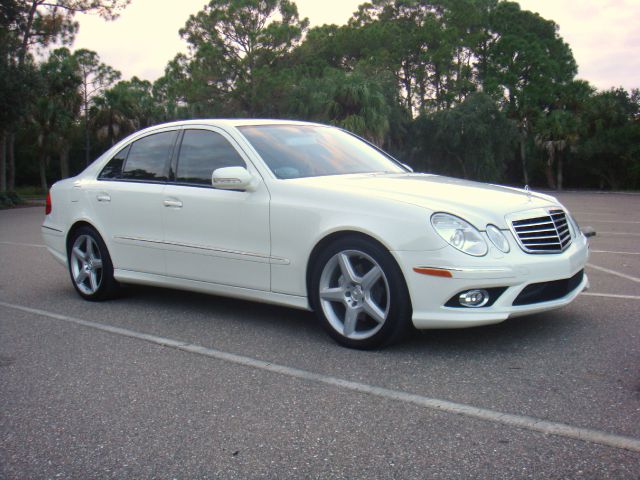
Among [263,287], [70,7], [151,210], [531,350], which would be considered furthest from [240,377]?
[70,7]

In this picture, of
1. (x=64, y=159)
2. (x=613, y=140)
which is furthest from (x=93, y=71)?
(x=613, y=140)

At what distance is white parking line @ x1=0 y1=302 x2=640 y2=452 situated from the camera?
3.20 metres

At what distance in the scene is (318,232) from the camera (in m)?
4.92

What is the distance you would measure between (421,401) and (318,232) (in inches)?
60.1

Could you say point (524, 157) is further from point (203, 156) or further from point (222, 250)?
point (222, 250)

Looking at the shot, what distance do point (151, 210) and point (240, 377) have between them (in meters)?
2.25

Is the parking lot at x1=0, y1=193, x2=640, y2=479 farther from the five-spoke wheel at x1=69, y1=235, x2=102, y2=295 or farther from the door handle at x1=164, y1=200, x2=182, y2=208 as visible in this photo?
the door handle at x1=164, y1=200, x2=182, y2=208

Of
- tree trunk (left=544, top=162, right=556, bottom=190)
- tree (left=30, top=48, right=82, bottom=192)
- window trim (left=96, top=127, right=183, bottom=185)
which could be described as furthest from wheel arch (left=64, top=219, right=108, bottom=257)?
tree trunk (left=544, top=162, right=556, bottom=190)

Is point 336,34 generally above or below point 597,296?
above

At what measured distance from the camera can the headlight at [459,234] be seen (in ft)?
14.7

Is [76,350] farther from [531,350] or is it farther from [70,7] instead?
[70,7]

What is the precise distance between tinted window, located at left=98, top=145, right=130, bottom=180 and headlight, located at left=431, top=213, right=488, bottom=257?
3289mm

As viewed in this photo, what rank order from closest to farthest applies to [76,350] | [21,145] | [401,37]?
[76,350] < [401,37] < [21,145]

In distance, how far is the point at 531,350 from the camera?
15.3ft
